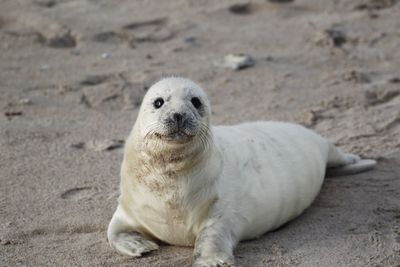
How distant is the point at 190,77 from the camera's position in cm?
635

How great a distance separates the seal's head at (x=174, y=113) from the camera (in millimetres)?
3604

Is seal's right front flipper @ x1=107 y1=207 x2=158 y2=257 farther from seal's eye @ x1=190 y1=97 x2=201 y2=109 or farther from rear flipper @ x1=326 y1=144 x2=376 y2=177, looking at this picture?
rear flipper @ x1=326 y1=144 x2=376 y2=177

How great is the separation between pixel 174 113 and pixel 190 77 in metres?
2.74

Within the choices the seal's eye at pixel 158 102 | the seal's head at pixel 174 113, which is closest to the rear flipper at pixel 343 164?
the seal's head at pixel 174 113

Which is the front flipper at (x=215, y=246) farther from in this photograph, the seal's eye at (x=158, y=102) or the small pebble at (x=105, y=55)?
the small pebble at (x=105, y=55)

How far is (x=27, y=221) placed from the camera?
411cm

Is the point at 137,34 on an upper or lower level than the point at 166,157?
lower

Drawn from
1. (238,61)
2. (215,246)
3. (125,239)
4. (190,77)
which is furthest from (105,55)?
(215,246)

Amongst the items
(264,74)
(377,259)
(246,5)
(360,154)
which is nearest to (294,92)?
(264,74)

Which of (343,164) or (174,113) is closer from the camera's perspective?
(174,113)

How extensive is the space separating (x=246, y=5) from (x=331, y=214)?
387cm

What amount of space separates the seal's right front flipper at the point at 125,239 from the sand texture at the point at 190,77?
50mm

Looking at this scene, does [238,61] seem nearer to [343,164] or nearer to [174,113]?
[343,164]

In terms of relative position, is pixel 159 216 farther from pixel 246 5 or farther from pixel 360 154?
pixel 246 5
